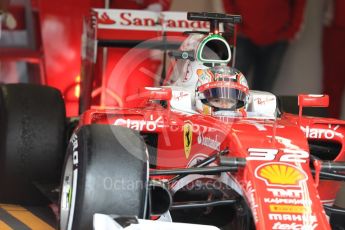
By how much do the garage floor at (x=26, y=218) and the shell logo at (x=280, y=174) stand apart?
1502 mm

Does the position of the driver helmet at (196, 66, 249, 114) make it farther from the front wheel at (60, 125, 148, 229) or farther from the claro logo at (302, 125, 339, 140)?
the front wheel at (60, 125, 148, 229)

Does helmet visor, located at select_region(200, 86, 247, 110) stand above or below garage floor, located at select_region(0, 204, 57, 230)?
above

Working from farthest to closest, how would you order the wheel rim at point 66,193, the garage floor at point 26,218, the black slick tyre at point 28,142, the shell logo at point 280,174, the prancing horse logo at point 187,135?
1. the black slick tyre at point 28,142
2. the garage floor at point 26,218
3. the prancing horse logo at point 187,135
4. the wheel rim at point 66,193
5. the shell logo at point 280,174

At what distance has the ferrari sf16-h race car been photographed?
360cm

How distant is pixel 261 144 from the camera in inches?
152

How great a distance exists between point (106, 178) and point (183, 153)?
817 mm

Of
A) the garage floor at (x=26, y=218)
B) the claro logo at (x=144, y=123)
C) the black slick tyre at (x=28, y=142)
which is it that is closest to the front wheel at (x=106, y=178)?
the claro logo at (x=144, y=123)

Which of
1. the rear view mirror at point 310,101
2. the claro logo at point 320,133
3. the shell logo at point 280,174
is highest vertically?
the rear view mirror at point 310,101

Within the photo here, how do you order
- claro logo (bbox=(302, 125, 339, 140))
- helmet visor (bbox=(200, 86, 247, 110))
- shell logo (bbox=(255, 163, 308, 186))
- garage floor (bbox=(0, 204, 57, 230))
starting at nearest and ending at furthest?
shell logo (bbox=(255, 163, 308, 186)) < helmet visor (bbox=(200, 86, 247, 110)) < claro logo (bbox=(302, 125, 339, 140)) < garage floor (bbox=(0, 204, 57, 230))

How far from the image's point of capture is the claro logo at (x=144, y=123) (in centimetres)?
434

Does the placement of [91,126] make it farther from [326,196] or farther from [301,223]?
[326,196]

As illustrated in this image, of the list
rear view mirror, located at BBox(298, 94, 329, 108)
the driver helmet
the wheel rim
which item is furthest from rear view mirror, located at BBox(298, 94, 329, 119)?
the wheel rim

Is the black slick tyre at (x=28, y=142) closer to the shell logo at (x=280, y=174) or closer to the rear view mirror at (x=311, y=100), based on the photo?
the rear view mirror at (x=311, y=100)

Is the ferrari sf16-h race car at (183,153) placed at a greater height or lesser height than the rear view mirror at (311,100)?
lesser
